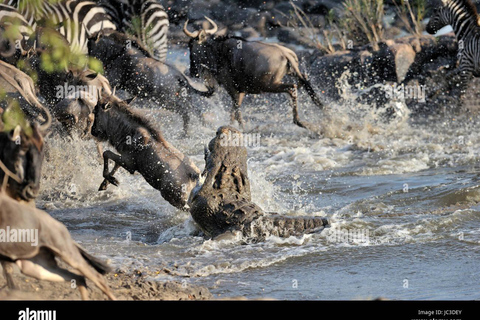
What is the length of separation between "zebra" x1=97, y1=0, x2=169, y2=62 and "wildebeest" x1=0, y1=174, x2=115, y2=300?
12308mm

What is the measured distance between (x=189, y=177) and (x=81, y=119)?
2.38 m

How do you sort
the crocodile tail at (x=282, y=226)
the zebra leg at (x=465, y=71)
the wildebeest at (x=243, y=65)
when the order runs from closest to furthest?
the crocodile tail at (x=282, y=226) < the wildebeest at (x=243, y=65) < the zebra leg at (x=465, y=71)

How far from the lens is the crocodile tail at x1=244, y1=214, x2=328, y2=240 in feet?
22.2

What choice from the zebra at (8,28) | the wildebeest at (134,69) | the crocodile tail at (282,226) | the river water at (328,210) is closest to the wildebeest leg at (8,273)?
the river water at (328,210)

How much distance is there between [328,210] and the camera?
8250 mm

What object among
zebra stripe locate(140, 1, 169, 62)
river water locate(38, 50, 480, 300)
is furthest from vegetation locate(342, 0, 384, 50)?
zebra stripe locate(140, 1, 169, 62)

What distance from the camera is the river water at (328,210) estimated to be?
593 cm

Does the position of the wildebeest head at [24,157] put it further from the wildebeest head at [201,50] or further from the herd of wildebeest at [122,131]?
the wildebeest head at [201,50]

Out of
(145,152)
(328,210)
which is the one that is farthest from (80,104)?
(328,210)

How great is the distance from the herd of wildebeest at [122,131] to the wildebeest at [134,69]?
15 millimetres

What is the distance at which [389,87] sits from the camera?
14516mm

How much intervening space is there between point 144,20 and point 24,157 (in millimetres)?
12960

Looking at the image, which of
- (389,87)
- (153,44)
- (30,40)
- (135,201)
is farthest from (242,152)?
(153,44)
